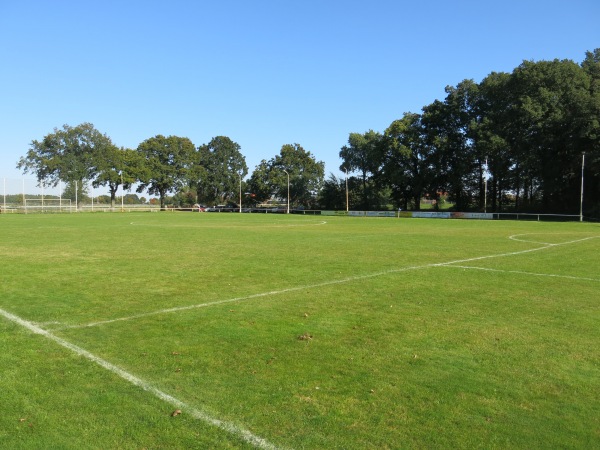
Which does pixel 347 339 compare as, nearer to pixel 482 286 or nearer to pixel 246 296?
pixel 246 296

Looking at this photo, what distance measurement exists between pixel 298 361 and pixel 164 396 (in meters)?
1.54

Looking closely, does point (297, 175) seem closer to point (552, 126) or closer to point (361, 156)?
point (361, 156)

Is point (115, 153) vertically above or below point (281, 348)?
above

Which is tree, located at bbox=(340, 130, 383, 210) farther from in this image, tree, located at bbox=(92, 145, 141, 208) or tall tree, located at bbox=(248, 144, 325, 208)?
tree, located at bbox=(92, 145, 141, 208)

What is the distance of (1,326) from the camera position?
655 centimetres

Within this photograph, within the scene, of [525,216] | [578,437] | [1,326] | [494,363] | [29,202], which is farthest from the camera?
[29,202]

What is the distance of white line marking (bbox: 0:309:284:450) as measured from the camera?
351 centimetres

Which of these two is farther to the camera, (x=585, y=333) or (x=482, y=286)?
(x=482, y=286)

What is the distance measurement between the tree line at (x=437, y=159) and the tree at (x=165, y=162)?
0.23 m

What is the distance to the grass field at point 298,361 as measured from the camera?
3648 mm

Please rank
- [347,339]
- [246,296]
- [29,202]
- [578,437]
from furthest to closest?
[29,202] < [246,296] < [347,339] < [578,437]

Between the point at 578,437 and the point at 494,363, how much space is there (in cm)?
162

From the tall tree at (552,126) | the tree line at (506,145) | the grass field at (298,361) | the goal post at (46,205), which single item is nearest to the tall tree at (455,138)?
the tree line at (506,145)

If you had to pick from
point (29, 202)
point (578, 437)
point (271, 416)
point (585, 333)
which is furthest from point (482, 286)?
point (29, 202)
